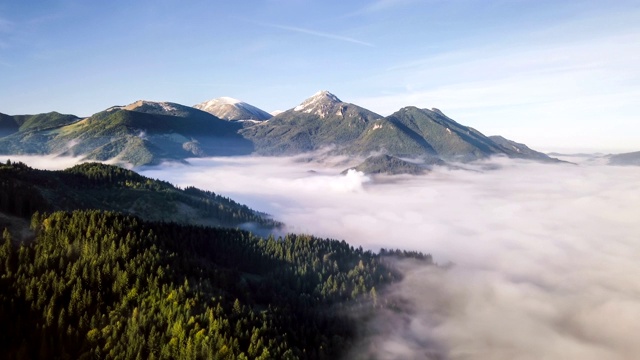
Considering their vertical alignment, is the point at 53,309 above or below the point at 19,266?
below

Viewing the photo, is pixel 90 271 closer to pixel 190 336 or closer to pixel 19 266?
pixel 19 266

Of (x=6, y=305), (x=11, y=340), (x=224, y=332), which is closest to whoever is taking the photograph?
(x=11, y=340)

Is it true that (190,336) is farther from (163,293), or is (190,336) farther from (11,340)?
(11,340)

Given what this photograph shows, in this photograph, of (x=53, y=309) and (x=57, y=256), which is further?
(x=57, y=256)

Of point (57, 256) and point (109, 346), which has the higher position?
point (57, 256)

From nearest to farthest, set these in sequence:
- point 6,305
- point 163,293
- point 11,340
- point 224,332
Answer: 1. point 11,340
2. point 6,305
3. point 224,332
4. point 163,293

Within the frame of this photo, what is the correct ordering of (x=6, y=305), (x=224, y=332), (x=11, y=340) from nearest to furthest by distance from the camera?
(x=11, y=340) < (x=6, y=305) < (x=224, y=332)

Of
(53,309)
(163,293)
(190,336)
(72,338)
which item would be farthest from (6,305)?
(190,336)

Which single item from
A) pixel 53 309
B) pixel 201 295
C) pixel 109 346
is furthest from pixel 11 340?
pixel 201 295

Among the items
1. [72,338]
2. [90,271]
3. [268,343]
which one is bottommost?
[268,343]
